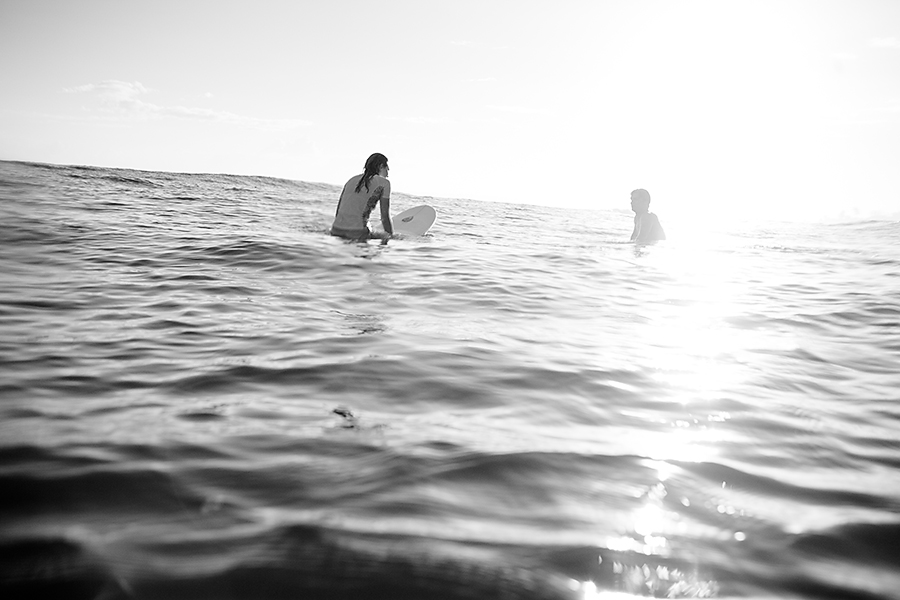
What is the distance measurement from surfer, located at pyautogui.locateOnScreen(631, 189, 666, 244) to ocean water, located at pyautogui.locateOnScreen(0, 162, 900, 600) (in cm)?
645

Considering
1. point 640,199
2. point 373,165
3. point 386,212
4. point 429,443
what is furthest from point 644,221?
point 429,443

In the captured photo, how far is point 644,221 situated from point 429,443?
1208cm

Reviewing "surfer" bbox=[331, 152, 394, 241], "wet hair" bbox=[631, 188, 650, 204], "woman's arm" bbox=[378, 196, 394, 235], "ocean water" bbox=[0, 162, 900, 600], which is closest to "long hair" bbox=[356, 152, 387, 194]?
"surfer" bbox=[331, 152, 394, 241]

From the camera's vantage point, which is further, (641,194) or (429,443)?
(641,194)

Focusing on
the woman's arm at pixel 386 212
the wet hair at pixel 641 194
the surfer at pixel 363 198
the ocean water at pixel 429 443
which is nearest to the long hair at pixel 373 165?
the surfer at pixel 363 198

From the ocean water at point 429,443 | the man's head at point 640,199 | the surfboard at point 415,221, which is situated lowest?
the ocean water at point 429,443

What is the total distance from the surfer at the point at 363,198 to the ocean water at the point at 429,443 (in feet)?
13.2

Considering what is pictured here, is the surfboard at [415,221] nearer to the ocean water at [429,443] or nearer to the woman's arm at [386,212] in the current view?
the woman's arm at [386,212]

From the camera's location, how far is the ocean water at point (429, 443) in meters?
1.73

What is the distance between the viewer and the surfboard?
1279 cm

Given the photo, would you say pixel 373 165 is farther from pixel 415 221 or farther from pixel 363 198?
pixel 415 221

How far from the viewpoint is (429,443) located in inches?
105

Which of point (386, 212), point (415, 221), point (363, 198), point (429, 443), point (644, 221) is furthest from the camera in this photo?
point (644, 221)

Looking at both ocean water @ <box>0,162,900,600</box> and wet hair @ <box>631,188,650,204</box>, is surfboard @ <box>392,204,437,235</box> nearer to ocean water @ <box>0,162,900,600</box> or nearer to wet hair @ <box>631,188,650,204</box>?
wet hair @ <box>631,188,650,204</box>
